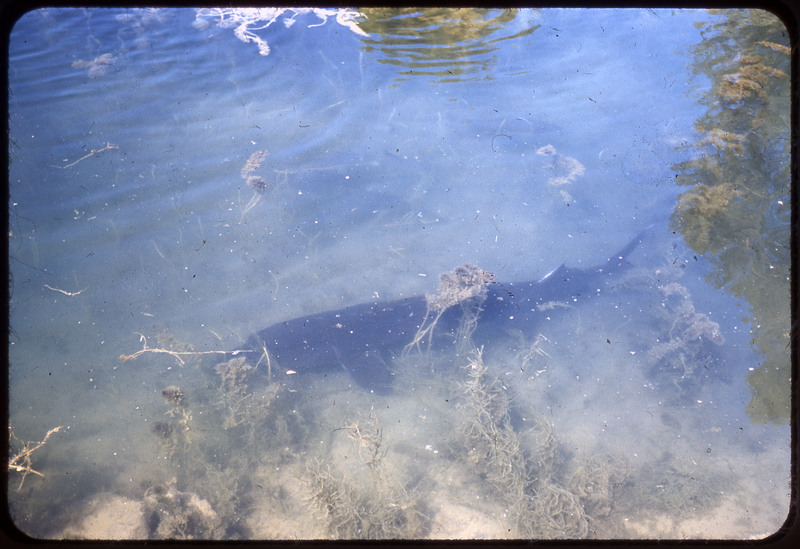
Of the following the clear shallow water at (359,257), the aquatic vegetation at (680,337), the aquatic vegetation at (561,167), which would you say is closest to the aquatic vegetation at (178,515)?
the clear shallow water at (359,257)

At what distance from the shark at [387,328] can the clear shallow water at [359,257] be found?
0.09 metres

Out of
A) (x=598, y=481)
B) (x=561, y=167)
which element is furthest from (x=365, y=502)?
(x=561, y=167)

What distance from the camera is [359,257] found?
13.0 ft

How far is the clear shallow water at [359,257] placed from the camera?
3227 millimetres

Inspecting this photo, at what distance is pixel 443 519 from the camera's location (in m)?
3.17

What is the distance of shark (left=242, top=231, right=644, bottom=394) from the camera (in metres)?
3.63

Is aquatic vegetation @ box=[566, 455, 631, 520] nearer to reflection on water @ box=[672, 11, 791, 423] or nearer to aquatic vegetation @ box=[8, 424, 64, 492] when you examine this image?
reflection on water @ box=[672, 11, 791, 423]

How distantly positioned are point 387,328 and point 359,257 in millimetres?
680

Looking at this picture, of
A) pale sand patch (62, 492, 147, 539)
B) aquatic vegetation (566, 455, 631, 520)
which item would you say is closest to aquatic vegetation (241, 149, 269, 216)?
pale sand patch (62, 492, 147, 539)

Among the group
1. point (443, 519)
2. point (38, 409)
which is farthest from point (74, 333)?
point (443, 519)

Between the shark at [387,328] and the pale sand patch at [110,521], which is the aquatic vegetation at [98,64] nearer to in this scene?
the shark at [387,328]

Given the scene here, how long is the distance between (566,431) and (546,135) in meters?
2.74

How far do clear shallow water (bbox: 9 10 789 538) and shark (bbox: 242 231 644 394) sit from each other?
91 millimetres

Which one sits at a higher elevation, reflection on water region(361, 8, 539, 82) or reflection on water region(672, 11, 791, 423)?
reflection on water region(361, 8, 539, 82)
